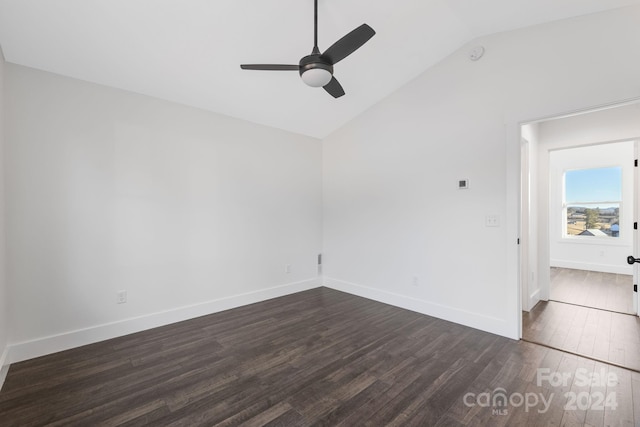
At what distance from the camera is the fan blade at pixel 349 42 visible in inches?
72.7

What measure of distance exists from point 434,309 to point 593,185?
5.45 meters

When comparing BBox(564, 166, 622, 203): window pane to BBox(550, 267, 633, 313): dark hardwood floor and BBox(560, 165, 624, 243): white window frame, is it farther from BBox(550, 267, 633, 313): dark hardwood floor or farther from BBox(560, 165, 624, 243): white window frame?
BBox(550, 267, 633, 313): dark hardwood floor

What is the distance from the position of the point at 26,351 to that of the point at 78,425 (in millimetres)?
1349

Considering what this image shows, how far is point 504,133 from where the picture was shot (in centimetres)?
289

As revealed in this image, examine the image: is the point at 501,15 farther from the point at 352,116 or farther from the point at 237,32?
the point at 237,32

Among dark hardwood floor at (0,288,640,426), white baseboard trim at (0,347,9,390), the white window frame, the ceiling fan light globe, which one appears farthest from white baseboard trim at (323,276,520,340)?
the white window frame

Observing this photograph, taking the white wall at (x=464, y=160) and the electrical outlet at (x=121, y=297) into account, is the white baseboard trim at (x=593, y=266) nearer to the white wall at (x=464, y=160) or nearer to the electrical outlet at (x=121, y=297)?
the white wall at (x=464, y=160)

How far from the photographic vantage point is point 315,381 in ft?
7.02

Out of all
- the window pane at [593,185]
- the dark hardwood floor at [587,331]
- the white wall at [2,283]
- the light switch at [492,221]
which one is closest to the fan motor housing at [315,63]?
the light switch at [492,221]

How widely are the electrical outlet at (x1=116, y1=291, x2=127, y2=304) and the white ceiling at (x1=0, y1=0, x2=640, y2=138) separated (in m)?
2.19

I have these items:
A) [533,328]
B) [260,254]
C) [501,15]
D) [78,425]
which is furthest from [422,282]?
[78,425]

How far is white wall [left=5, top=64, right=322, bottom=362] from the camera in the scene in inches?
97.7

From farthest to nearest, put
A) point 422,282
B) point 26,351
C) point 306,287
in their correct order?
point 306,287
point 422,282
point 26,351

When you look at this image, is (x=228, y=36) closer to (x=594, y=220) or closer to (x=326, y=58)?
(x=326, y=58)
